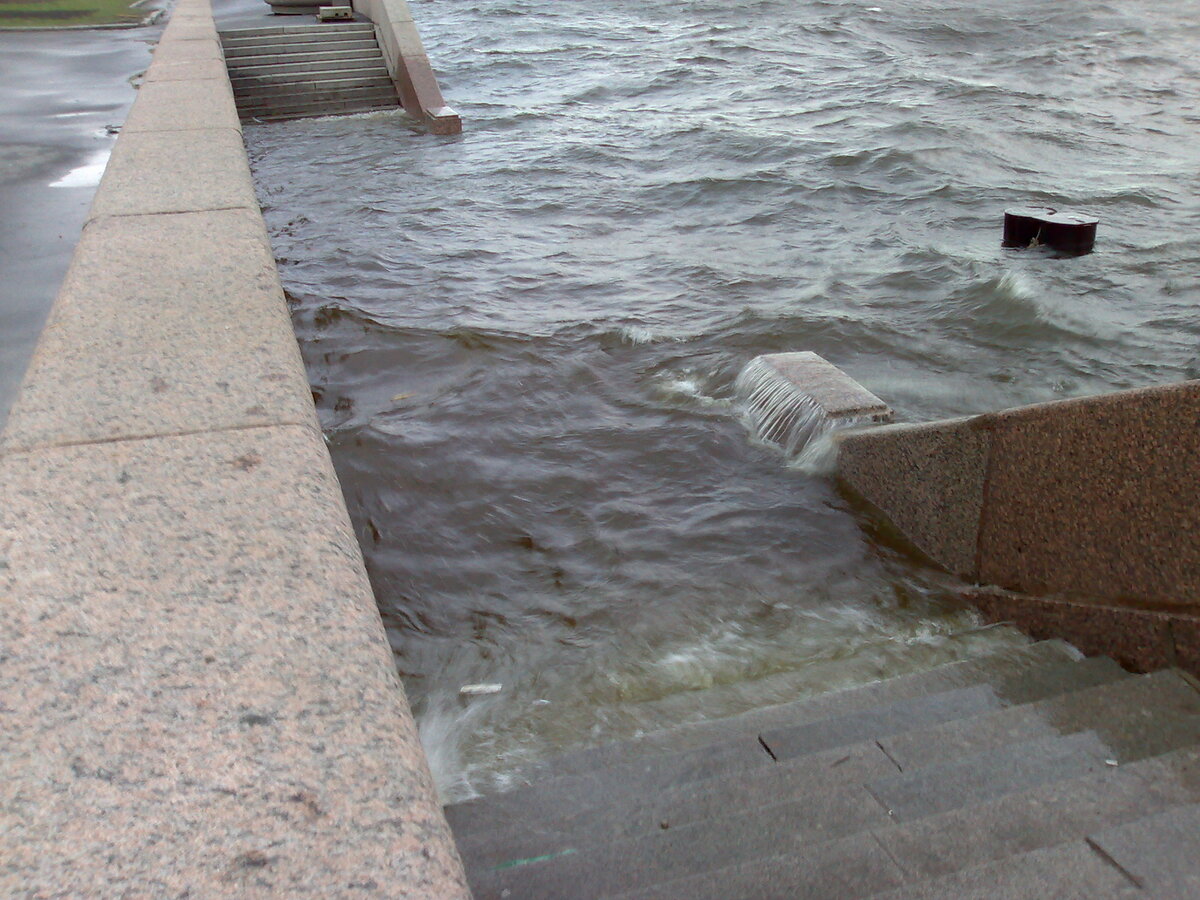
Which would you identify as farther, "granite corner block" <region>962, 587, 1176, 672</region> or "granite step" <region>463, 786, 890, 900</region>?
"granite corner block" <region>962, 587, 1176, 672</region>

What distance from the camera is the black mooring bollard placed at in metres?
8.66

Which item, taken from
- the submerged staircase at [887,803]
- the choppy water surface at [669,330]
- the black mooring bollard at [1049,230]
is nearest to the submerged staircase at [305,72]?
the choppy water surface at [669,330]

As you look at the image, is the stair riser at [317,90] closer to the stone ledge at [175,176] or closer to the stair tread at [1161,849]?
the stone ledge at [175,176]

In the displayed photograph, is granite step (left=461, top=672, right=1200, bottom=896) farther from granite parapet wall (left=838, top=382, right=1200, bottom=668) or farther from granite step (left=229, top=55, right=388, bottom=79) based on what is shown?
granite step (left=229, top=55, right=388, bottom=79)

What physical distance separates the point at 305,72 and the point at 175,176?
1048 centimetres

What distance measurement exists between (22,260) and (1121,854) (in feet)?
22.3

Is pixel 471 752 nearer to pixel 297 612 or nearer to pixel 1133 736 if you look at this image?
pixel 297 612

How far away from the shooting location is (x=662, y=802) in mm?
2498

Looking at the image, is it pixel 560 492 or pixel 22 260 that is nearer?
pixel 560 492

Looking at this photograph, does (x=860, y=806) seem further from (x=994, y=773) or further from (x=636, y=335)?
(x=636, y=335)

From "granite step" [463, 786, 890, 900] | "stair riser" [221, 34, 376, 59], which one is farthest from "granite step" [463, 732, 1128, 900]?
"stair riser" [221, 34, 376, 59]

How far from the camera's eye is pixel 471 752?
129 inches

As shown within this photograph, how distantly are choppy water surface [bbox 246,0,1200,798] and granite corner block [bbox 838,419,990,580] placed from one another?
147 mm

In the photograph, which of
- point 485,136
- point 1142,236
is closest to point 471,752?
point 1142,236
